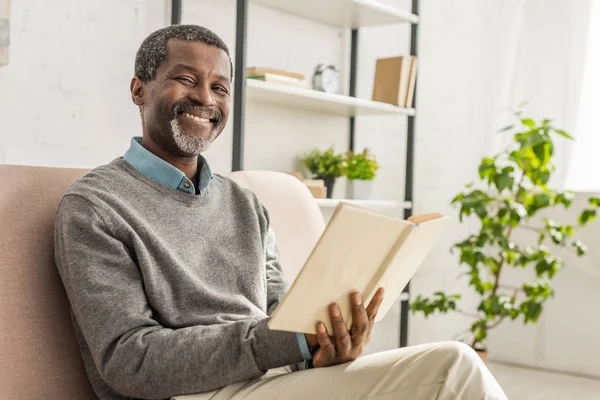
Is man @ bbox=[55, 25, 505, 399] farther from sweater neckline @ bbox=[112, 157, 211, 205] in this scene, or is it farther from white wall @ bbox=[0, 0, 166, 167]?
white wall @ bbox=[0, 0, 166, 167]

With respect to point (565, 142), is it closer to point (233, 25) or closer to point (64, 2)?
point (233, 25)

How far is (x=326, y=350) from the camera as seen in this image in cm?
121

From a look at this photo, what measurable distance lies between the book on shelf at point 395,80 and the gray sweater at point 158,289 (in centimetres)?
163

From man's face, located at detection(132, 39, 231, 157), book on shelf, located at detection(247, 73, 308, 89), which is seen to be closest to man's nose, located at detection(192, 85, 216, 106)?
man's face, located at detection(132, 39, 231, 157)

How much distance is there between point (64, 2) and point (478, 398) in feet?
5.44

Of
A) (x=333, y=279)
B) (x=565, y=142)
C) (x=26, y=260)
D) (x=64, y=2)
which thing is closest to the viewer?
(x=333, y=279)

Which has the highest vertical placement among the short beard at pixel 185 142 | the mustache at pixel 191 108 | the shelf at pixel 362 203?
the mustache at pixel 191 108

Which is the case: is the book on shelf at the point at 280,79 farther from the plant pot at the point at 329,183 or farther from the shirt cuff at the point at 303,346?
the shirt cuff at the point at 303,346

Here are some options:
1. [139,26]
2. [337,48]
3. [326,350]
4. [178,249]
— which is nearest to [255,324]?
[326,350]

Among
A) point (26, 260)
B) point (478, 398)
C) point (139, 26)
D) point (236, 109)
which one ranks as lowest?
point (478, 398)

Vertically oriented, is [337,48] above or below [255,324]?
above

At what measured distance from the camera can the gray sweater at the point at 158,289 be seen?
1.19 m

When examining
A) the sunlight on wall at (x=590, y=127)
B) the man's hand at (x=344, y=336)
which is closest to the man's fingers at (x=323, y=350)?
the man's hand at (x=344, y=336)

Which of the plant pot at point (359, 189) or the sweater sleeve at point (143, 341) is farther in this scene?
the plant pot at point (359, 189)
